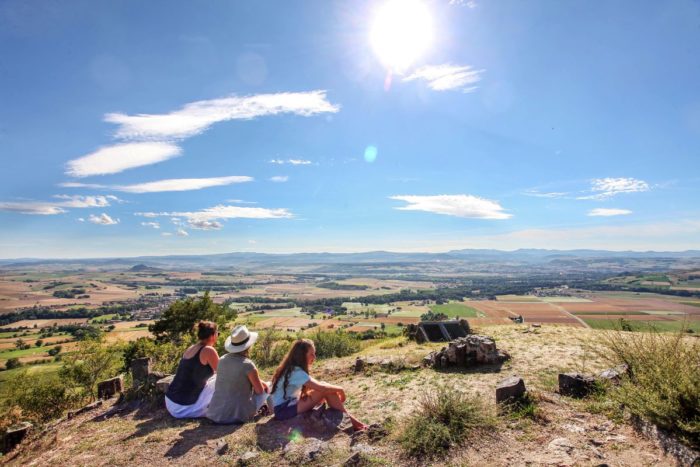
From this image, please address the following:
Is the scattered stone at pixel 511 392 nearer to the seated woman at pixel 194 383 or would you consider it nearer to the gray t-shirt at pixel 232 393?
the gray t-shirt at pixel 232 393

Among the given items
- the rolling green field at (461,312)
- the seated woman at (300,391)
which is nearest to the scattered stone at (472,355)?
the seated woman at (300,391)

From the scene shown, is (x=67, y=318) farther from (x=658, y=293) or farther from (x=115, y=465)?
(x=658, y=293)

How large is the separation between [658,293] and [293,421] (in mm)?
116691

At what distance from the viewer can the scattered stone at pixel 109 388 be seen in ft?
32.0

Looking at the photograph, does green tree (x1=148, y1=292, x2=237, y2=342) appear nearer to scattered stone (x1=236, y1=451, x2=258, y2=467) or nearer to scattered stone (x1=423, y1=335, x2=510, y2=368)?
scattered stone (x1=423, y1=335, x2=510, y2=368)

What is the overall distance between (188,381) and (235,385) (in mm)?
1294

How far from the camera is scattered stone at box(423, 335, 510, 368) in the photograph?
36.6 feet

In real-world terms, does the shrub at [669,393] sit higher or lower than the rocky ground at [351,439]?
higher

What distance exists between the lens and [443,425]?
5566 mm

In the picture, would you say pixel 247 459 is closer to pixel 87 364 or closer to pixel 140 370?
pixel 140 370

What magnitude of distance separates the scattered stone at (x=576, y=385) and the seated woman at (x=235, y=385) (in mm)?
6242

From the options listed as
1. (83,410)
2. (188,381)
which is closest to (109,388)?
(83,410)

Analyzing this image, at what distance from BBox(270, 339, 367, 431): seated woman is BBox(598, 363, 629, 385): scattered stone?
17.4 ft

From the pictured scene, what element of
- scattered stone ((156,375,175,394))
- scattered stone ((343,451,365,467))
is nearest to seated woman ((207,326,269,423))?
scattered stone ((156,375,175,394))
